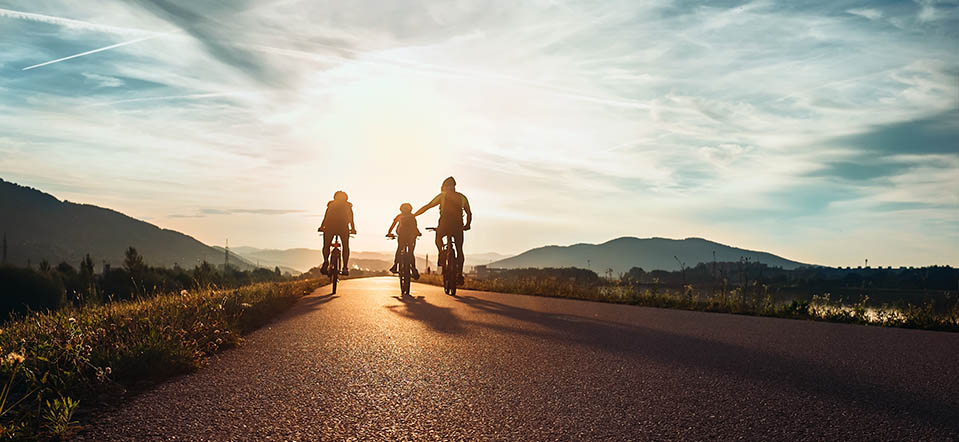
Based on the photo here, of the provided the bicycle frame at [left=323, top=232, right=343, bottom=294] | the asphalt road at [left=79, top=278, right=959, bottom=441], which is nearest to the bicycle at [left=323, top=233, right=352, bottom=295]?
the bicycle frame at [left=323, top=232, right=343, bottom=294]

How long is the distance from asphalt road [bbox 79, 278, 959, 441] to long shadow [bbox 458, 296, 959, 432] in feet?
0.07

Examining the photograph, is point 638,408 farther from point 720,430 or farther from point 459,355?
point 459,355

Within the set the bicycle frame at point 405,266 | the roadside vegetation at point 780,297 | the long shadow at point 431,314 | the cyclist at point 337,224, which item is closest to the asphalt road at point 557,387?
the long shadow at point 431,314

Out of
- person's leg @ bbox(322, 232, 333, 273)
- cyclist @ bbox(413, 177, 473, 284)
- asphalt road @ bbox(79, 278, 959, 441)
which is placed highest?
cyclist @ bbox(413, 177, 473, 284)

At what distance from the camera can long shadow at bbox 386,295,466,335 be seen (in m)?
8.79

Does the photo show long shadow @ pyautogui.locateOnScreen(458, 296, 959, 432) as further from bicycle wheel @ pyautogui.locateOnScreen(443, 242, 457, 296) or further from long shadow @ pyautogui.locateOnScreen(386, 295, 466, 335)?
bicycle wheel @ pyautogui.locateOnScreen(443, 242, 457, 296)

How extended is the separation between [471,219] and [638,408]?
10918mm

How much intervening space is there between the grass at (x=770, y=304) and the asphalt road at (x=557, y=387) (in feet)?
5.50

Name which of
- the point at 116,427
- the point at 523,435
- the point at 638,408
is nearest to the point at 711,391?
the point at 638,408

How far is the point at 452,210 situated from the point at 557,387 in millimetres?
10223

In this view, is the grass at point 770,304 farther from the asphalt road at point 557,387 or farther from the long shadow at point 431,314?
the long shadow at point 431,314

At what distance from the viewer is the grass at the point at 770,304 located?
10.1 metres

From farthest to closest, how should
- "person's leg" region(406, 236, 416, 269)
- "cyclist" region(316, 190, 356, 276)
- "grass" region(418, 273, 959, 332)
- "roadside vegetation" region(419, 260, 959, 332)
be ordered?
"cyclist" region(316, 190, 356, 276), "person's leg" region(406, 236, 416, 269), "roadside vegetation" region(419, 260, 959, 332), "grass" region(418, 273, 959, 332)

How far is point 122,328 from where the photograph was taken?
651 centimetres
